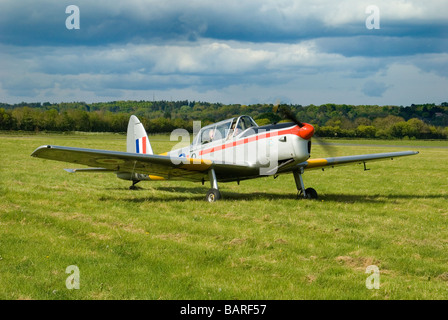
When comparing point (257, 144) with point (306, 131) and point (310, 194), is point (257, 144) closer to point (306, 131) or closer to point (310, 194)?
point (306, 131)

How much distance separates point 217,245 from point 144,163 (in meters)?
5.22

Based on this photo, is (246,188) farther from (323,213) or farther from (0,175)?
(0,175)

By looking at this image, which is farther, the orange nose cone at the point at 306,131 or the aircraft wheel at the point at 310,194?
the aircraft wheel at the point at 310,194

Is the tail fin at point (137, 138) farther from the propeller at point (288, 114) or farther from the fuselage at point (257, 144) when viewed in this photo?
the propeller at point (288, 114)

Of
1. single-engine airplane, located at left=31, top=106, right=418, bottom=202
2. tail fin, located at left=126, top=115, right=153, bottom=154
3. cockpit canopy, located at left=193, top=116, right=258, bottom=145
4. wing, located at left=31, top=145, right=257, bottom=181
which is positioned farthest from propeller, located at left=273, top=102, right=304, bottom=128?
tail fin, located at left=126, top=115, right=153, bottom=154

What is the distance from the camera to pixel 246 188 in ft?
51.8

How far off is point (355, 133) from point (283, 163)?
6529 centimetres

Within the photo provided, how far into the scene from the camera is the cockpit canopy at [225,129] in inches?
473

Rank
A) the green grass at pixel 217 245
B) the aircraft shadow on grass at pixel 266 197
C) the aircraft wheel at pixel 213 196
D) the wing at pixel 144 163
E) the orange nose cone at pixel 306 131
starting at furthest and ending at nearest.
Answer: the aircraft shadow on grass at pixel 266 197 < the aircraft wheel at pixel 213 196 < the orange nose cone at pixel 306 131 < the wing at pixel 144 163 < the green grass at pixel 217 245

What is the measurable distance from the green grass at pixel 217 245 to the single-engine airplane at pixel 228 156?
0.81m

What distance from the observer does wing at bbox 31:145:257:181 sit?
1057 centimetres

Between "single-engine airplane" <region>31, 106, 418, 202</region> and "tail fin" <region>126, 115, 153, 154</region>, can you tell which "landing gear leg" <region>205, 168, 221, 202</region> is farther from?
"tail fin" <region>126, 115, 153, 154</region>

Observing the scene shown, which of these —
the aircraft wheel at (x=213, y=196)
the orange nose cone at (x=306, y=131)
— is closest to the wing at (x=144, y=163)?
the aircraft wheel at (x=213, y=196)
